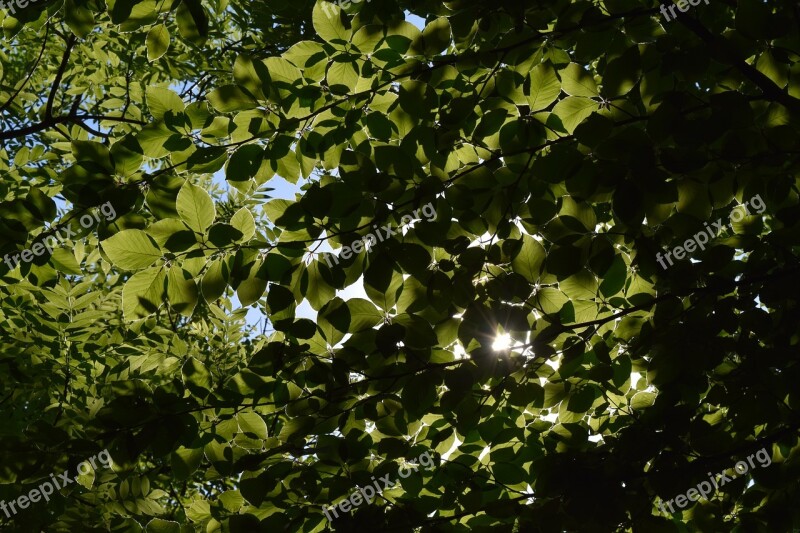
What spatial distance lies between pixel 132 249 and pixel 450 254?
1.11 meters

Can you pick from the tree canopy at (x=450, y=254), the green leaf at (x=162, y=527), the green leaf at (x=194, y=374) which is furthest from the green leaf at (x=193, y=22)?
the green leaf at (x=162, y=527)

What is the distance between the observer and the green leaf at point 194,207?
1.91 meters

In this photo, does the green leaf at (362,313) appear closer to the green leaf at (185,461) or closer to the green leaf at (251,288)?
the green leaf at (251,288)

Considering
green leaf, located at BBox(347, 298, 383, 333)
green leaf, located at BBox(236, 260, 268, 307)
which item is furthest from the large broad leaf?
green leaf, located at BBox(347, 298, 383, 333)

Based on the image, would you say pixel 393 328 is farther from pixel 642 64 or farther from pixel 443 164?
pixel 642 64

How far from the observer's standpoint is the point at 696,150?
1885mm

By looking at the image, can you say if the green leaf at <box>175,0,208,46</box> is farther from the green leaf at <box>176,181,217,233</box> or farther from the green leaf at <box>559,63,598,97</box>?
the green leaf at <box>559,63,598,97</box>

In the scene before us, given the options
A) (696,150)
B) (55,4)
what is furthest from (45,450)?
(696,150)

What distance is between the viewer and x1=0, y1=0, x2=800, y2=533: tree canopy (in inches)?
76.7

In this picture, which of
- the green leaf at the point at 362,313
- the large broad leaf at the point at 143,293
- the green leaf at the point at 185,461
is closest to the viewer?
the large broad leaf at the point at 143,293

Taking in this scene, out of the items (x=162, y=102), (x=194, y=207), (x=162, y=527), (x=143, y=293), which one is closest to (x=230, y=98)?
(x=162, y=102)

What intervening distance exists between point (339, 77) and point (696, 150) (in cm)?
130

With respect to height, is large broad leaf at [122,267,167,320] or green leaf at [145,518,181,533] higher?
large broad leaf at [122,267,167,320]

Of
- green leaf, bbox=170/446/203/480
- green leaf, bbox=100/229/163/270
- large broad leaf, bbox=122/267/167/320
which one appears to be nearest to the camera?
green leaf, bbox=100/229/163/270
